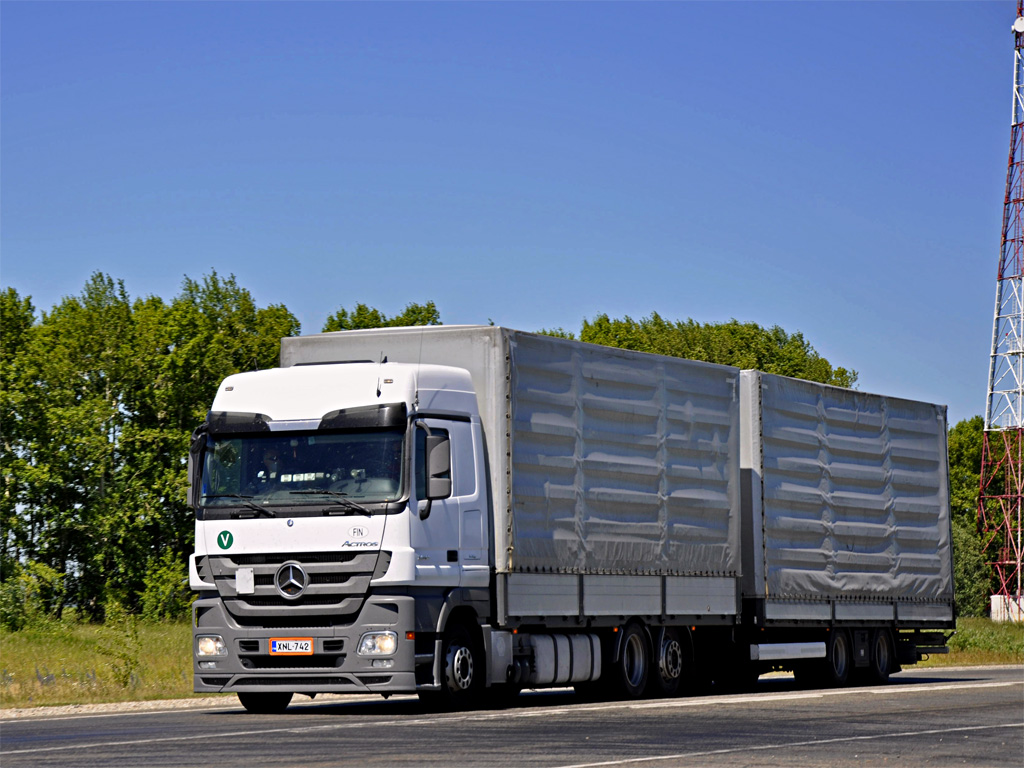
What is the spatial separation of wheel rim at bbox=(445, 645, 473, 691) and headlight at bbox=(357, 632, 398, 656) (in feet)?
2.68

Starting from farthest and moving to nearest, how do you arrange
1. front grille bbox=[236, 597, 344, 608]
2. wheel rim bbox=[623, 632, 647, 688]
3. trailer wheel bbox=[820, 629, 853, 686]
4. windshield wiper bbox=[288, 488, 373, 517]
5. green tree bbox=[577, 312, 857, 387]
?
green tree bbox=[577, 312, 857, 387] < trailer wheel bbox=[820, 629, 853, 686] < wheel rim bbox=[623, 632, 647, 688] < front grille bbox=[236, 597, 344, 608] < windshield wiper bbox=[288, 488, 373, 517]

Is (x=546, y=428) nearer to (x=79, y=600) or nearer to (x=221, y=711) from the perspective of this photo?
(x=221, y=711)

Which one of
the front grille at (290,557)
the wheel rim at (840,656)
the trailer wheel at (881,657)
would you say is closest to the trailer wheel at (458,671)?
the front grille at (290,557)

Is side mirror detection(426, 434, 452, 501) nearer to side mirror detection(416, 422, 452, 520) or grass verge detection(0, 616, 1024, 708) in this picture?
side mirror detection(416, 422, 452, 520)

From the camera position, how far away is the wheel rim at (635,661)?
60.4ft

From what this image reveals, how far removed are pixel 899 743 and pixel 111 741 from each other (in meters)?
6.46

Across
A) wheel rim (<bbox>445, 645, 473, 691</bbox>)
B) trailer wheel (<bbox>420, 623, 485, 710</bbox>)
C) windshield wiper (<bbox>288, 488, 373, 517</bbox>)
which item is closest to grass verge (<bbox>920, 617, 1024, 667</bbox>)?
trailer wheel (<bbox>420, 623, 485, 710</bbox>)

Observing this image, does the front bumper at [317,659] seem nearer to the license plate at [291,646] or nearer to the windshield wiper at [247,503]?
the license plate at [291,646]

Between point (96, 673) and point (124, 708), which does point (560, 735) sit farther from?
point (96, 673)

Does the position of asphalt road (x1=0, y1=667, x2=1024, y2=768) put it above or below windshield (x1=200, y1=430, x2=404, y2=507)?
below

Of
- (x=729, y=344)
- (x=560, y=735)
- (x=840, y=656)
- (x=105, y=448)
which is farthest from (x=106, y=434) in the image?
(x=560, y=735)

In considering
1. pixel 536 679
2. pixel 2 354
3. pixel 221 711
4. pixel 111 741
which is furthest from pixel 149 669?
pixel 2 354

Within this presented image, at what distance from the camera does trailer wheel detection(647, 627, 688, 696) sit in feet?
61.8

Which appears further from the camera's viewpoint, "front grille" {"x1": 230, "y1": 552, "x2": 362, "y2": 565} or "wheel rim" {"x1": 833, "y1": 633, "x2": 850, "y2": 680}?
"wheel rim" {"x1": 833, "y1": 633, "x2": 850, "y2": 680}
